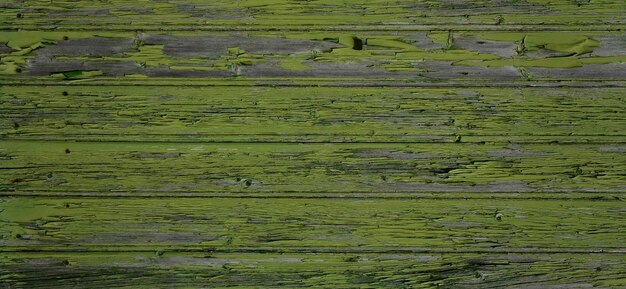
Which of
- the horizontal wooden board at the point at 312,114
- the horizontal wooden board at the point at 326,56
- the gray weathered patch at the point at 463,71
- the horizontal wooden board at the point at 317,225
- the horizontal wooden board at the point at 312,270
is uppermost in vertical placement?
the horizontal wooden board at the point at 326,56

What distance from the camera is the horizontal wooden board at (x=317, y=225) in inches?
46.3

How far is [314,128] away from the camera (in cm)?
117

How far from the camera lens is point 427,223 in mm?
1183

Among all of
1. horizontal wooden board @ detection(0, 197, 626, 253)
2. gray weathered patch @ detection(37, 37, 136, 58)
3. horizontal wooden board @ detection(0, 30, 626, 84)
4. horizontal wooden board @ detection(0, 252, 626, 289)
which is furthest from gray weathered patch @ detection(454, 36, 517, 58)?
gray weathered patch @ detection(37, 37, 136, 58)

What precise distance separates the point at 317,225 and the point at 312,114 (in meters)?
0.25

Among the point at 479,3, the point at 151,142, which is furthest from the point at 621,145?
the point at 151,142

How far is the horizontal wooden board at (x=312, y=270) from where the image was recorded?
46.9 inches

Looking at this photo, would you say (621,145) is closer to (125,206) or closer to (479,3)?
(479,3)

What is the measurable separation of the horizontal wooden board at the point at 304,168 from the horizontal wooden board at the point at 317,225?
0.03 m

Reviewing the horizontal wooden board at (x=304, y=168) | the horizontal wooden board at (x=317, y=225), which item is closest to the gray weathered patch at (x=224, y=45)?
the horizontal wooden board at (x=304, y=168)

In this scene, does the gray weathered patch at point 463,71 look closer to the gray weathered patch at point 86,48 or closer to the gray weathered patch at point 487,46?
the gray weathered patch at point 487,46

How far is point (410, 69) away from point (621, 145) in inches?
19.2

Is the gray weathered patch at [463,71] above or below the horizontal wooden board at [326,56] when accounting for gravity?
below

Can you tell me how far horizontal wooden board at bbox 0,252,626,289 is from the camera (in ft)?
3.91
